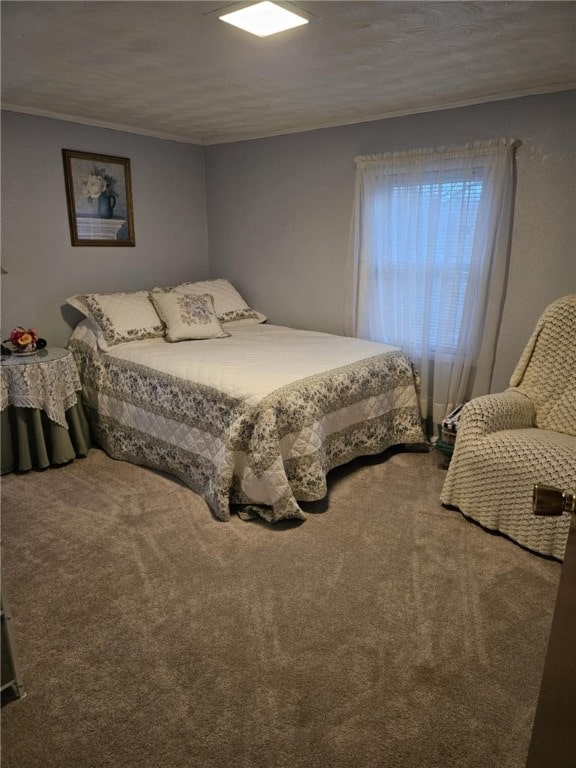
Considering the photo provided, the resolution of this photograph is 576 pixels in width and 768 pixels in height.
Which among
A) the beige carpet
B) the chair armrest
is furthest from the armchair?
the beige carpet

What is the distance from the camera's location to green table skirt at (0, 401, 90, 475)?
3.06 metres

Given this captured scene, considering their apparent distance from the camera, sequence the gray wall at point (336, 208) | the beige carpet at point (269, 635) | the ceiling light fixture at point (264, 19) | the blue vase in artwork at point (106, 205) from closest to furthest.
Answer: the beige carpet at point (269, 635) → the ceiling light fixture at point (264, 19) → the gray wall at point (336, 208) → the blue vase in artwork at point (106, 205)

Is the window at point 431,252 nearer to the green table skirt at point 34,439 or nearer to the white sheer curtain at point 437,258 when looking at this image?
the white sheer curtain at point 437,258

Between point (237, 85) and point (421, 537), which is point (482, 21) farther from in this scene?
point (421, 537)

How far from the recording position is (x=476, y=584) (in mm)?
2174

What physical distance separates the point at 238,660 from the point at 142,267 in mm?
3202

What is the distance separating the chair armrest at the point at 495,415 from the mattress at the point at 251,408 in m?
0.66

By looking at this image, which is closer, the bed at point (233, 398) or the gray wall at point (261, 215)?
the bed at point (233, 398)

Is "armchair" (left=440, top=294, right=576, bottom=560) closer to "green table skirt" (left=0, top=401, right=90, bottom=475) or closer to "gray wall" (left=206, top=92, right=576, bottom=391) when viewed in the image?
"gray wall" (left=206, top=92, right=576, bottom=391)

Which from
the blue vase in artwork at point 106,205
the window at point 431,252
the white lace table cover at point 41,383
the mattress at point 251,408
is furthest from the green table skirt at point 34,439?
the window at point 431,252

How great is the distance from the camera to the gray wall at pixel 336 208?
9.39ft

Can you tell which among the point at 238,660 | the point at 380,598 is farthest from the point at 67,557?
the point at 380,598

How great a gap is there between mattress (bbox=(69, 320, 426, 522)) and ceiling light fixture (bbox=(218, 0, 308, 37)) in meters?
1.51

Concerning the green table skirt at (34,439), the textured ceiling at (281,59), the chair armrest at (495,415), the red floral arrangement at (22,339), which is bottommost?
the green table skirt at (34,439)
